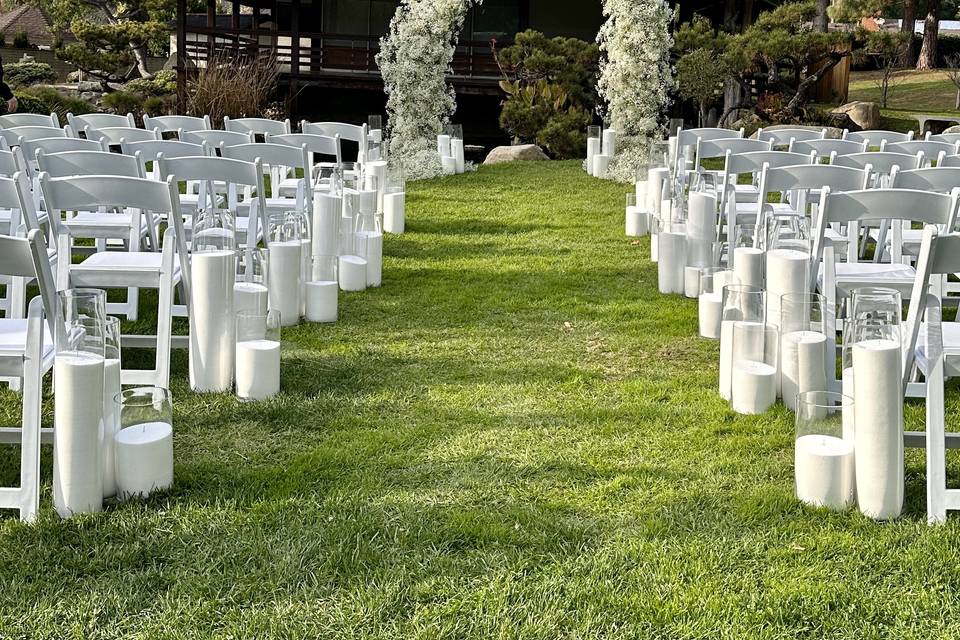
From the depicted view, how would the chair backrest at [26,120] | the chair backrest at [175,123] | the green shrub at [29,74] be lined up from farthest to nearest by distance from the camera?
the green shrub at [29,74] → the chair backrest at [175,123] → the chair backrest at [26,120]

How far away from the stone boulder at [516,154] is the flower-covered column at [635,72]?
2119mm

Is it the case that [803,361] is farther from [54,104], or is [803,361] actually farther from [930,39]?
[930,39]

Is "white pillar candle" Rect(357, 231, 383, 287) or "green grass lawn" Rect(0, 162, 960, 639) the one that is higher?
"white pillar candle" Rect(357, 231, 383, 287)

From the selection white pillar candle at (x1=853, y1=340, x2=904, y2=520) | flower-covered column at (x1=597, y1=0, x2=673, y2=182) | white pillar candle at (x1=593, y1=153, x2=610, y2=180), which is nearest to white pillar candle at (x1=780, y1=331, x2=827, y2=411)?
white pillar candle at (x1=853, y1=340, x2=904, y2=520)

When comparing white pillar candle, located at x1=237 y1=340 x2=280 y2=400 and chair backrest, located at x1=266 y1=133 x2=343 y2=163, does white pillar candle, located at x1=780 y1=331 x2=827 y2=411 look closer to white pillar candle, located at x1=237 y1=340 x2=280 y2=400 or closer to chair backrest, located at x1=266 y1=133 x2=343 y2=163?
white pillar candle, located at x1=237 y1=340 x2=280 y2=400

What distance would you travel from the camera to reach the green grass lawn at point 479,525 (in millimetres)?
3150

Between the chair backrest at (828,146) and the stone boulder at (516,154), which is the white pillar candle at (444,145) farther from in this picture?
the chair backrest at (828,146)

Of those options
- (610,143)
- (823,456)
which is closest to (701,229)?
(823,456)

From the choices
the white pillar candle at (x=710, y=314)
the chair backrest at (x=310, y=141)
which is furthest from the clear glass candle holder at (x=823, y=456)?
the chair backrest at (x=310, y=141)

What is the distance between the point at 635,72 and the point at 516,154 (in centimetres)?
289

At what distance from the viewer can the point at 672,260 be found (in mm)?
7621

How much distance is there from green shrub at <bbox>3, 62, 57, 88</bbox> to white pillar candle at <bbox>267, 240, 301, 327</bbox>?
96.0ft

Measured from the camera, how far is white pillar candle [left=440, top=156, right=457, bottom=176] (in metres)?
14.0

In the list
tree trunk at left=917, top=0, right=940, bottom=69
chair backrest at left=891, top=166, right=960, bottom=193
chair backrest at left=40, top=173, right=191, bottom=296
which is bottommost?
chair backrest at left=40, top=173, right=191, bottom=296
